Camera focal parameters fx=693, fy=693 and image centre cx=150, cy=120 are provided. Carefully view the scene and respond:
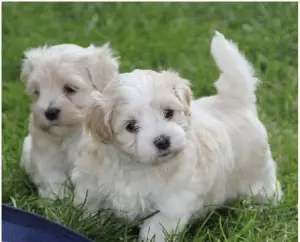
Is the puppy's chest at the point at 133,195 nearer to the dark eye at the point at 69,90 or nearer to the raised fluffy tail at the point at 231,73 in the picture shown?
the dark eye at the point at 69,90

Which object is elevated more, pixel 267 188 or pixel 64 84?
pixel 64 84

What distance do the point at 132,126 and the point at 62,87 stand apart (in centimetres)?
81

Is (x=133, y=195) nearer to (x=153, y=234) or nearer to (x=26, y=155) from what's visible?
(x=153, y=234)

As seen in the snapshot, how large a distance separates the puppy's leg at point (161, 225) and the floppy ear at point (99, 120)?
0.51 m

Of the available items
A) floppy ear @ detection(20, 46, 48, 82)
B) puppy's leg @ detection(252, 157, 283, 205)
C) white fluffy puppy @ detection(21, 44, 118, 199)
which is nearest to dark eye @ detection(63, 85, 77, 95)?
white fluffy puppy @ detection(21, 44, 118, 199)

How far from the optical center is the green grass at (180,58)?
12.6 ft

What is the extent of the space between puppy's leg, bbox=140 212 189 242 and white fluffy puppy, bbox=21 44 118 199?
72 centimetres

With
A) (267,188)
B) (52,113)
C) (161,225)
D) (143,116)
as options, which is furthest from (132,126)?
(267,188)

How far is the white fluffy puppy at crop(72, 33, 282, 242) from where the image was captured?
3.16 meters

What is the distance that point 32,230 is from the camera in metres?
3.24

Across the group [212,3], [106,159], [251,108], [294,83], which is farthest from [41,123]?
[212,3]

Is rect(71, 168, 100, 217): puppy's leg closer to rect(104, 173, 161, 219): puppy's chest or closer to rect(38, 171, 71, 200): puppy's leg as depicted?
rect(104, 173, 161, 219): puppy's chest

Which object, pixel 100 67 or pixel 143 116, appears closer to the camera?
pixel 143 116

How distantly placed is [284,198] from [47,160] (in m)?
1.46
